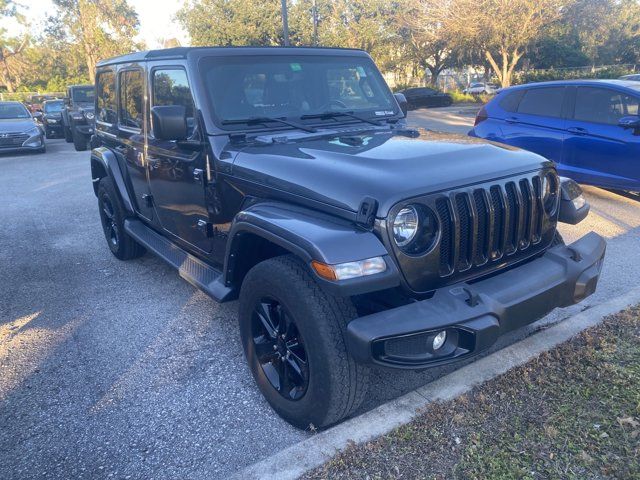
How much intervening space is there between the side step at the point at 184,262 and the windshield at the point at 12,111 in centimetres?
1302

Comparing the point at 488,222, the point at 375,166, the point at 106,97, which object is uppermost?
the point at 106,97

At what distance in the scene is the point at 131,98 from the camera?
15.2 feet

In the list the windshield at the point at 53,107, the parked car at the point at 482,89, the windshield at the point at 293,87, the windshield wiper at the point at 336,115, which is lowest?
the parked car at the point at 482,89

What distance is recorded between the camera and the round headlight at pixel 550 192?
3076mm

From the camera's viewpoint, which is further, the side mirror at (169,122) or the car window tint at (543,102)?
the car window tint at (543,102)

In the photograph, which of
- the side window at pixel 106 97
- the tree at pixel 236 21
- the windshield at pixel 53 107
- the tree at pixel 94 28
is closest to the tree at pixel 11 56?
the tree at pixel 94 28

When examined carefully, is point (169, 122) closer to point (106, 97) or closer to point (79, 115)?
point (106, 97)

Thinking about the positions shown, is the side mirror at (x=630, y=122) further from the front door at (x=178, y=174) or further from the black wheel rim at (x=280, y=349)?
the black wheel rim at (x=280, y=349)

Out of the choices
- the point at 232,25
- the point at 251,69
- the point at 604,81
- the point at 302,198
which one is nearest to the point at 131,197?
the point at 251,69

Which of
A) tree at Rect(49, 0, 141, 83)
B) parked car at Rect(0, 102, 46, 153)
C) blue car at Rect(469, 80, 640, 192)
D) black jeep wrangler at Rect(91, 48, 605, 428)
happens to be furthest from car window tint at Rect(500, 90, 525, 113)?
tree at Rect(49, 0, 141, 83)

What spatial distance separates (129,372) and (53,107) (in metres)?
19.5

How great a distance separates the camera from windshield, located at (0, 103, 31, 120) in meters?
15.4

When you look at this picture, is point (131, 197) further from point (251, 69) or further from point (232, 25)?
point (232, 25)

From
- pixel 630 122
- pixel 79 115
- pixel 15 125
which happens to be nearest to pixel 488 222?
pixel 630 122
